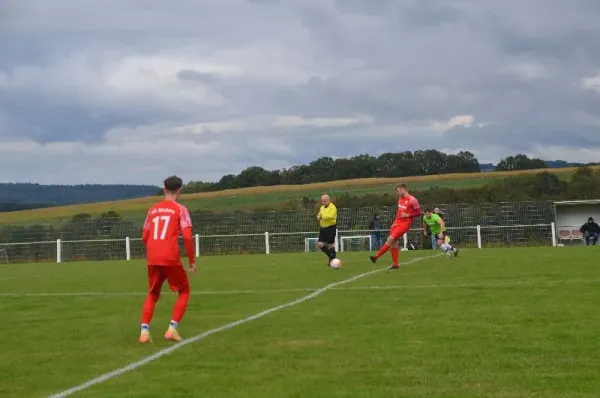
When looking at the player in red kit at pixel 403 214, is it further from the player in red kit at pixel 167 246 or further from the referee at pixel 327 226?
the player in red kit at pixel 167 246

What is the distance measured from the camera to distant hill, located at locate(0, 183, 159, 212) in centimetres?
6569

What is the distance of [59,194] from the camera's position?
66500 millimetres

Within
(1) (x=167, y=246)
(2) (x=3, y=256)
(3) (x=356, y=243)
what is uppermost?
(1) (x=167, y=246)

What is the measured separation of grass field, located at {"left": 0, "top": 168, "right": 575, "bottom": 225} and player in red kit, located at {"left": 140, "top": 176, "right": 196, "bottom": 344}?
48.7m

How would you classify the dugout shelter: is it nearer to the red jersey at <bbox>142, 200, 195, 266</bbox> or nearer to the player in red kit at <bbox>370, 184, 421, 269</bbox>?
the player in red kit at <bbox>370, 184, 421, 269</bbox>

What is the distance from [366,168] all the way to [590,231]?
5189cm

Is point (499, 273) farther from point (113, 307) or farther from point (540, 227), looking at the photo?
point (540, 227)

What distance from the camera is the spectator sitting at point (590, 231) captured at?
42156mm

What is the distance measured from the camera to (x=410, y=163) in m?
94.5

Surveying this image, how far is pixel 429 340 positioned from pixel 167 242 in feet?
10.2

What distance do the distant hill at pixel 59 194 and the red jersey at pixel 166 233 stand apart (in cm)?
5560

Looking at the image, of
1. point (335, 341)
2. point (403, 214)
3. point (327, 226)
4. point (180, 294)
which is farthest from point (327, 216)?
point (335, 341)

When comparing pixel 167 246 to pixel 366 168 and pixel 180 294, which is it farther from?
pixel 366 168

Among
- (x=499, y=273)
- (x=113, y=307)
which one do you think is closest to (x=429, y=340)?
(x=113, y=307)
